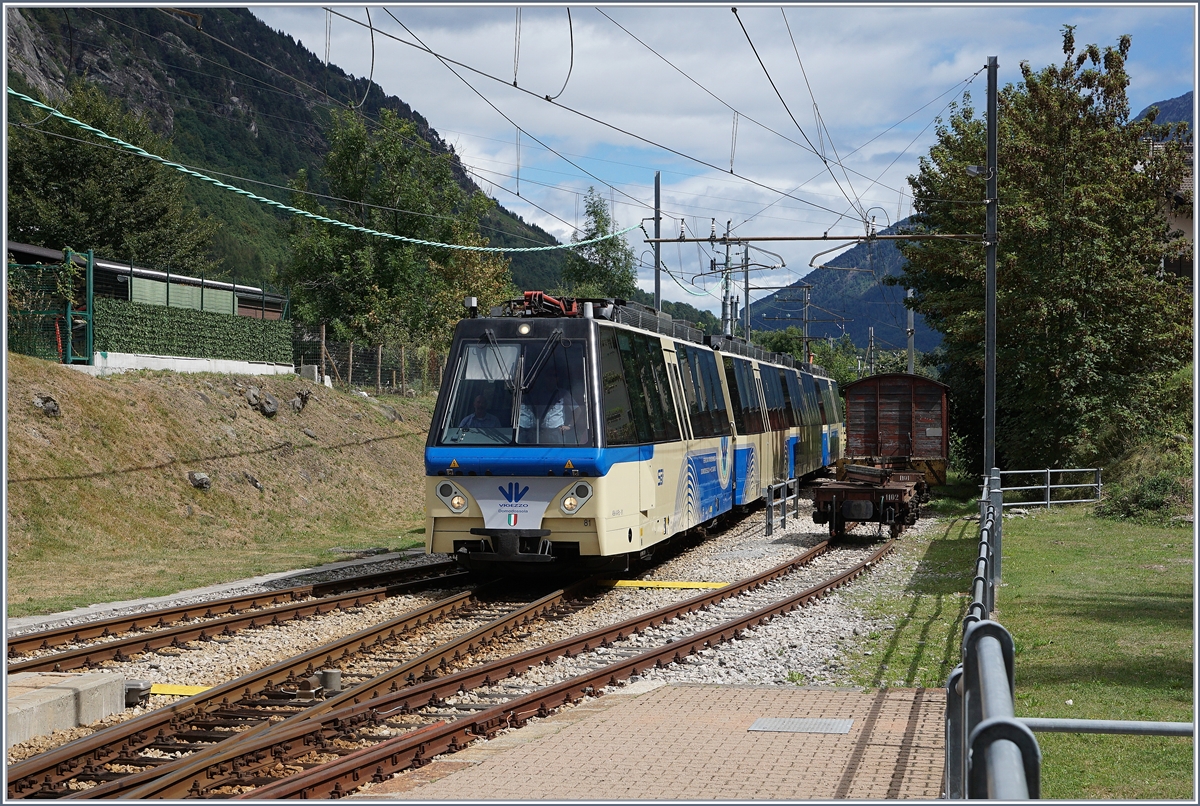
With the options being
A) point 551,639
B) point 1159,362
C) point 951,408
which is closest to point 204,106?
point 951,408

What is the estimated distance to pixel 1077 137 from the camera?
29078 millimetres


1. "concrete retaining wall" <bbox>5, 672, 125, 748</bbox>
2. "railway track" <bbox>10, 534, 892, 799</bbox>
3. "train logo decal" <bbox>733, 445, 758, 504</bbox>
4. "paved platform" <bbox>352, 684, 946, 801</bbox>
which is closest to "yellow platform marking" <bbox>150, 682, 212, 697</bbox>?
"concrete retaining wall" <bbox>5, 672, 125, 748</bbox>

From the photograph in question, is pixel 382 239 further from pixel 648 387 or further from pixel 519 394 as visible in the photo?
pixel 519 394

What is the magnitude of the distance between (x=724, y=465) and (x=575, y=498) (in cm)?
774

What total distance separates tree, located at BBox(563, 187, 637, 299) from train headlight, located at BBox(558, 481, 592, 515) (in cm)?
5827

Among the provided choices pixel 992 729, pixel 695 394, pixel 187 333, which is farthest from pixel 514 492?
pixel 187 333

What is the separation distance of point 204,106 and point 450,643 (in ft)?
523

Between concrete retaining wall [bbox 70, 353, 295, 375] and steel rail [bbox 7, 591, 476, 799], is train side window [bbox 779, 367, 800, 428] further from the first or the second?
steel rail [bbox 7, 591, 476, 799]

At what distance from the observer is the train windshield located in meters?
14.3

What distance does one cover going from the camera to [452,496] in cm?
1432

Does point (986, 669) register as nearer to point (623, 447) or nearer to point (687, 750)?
point (687, 750)

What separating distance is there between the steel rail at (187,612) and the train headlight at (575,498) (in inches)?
136

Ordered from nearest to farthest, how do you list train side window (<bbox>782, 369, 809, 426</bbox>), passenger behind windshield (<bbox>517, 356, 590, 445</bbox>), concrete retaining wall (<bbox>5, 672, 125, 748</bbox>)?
1. concrete retaining wall (<bbox>5, 672, 125, 748</bbox>)
2. passenger behind windshield (<bbox>517, 356, 590, 445</bbox>)
3. train side window (<bbox>782, 369, 809, 426</bbox>)

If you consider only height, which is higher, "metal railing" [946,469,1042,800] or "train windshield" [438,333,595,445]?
"train windshield" [438,333,595,445]
